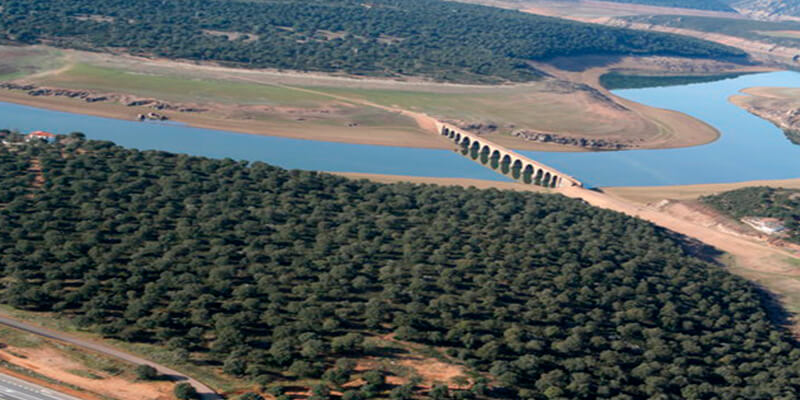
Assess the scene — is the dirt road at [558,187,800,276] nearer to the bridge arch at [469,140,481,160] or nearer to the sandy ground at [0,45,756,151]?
the bridge arch at [469,140,481,160]

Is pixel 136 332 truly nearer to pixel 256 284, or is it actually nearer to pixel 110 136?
pixel 256 284

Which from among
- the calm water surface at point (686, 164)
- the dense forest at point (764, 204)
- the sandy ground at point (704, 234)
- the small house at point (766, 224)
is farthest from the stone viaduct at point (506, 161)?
the small house at point (766, 224)

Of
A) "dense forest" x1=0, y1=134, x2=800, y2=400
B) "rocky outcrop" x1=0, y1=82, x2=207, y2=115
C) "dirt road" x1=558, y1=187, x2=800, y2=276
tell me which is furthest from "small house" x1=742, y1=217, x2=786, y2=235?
"rocky outcrop" x1=0, y1=82, x2=207, y2=115

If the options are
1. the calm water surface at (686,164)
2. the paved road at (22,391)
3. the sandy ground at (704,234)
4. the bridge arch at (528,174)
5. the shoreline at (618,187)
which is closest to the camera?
the paved road at (22,391)

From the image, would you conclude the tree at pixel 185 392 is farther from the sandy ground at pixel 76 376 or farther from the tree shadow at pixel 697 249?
the tree shadow at pixel 697 249

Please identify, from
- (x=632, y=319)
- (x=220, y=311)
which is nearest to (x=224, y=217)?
(x=220, y=311)

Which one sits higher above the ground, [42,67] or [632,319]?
Answer: [42,67]

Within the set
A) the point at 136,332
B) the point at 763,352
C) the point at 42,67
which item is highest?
the point at 42,67
